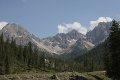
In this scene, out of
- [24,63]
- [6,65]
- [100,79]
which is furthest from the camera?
[24,63]

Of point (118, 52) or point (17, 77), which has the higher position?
point (118, 52)

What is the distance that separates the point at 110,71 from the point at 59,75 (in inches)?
670

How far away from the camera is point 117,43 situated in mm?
60438

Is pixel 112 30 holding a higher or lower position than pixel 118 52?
higher

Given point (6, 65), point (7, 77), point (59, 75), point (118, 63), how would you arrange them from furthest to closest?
point (6, 65) < point (59, 75) < point (7, 77) < point (118, 63)

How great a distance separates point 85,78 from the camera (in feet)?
247

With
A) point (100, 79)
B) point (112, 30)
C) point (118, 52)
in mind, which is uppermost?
point (112, 30)

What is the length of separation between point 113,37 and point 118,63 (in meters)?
5.85

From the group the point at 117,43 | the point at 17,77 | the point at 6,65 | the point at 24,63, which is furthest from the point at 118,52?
the point at 24,63

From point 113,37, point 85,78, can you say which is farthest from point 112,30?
point 85,78

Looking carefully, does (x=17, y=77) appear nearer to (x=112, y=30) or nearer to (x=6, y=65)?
(x=112, y=30)

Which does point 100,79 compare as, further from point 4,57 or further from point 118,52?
point 4,57

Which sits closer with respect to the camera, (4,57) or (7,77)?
(7,77)

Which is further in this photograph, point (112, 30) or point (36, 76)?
point (36, 76)
